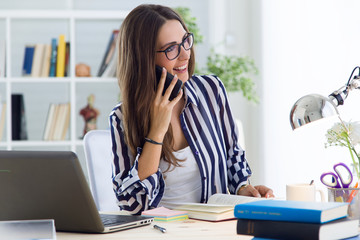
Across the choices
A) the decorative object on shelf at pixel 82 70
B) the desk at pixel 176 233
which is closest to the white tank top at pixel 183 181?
the desk at pixel 176 233

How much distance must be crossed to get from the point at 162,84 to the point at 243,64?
1939 millimetres

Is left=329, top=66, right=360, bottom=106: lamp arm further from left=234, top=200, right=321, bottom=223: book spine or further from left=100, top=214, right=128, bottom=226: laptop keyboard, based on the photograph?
left=100, top=214, right=128, bottom=226: laptop keyboard

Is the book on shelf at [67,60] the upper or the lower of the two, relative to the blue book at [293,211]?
upper

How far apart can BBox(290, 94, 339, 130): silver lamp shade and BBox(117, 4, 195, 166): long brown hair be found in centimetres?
61

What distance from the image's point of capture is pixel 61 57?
3881 millimetres

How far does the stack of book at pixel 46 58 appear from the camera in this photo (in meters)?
3.87

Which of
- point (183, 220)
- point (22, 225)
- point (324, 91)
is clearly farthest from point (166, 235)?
point (324, 91)

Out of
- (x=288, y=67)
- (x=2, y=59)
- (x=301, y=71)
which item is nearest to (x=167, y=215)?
(x=301, y=71)

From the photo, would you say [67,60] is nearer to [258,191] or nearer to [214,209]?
[258,191]

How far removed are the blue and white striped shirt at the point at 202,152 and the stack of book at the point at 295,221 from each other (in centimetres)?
57

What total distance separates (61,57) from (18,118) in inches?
20.9

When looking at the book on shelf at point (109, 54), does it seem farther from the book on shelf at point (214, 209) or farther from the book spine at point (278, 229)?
the book spine at point (278, 229)

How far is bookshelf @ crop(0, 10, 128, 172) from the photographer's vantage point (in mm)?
3846

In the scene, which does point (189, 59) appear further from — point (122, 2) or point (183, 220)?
point (122, 2)
